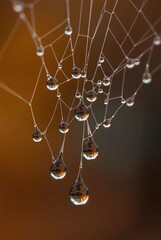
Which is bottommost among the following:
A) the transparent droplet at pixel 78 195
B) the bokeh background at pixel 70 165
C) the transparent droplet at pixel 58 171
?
the transparent droplet at pixel 78 195

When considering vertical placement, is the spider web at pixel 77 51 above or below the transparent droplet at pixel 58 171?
above

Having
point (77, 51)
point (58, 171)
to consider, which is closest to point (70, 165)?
point (77, 51)

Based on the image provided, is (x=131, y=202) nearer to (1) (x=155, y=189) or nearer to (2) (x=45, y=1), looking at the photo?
(1) (x=155, y=189)

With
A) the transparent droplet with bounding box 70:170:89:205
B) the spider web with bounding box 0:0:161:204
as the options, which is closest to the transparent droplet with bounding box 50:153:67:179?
the transparent droplet with bounding box 70:170:89:205

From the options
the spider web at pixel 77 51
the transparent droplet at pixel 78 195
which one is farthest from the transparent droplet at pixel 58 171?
the spider web at pixel 77 51

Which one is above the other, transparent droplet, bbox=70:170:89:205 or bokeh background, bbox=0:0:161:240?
bokeh background, bbox=0:0:161:240

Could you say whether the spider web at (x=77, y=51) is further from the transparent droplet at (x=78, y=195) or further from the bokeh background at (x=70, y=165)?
the transparent droplet at (x=78, y=195)

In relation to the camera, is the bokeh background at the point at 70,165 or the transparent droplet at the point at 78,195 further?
the bokeh background at the point at 70,165

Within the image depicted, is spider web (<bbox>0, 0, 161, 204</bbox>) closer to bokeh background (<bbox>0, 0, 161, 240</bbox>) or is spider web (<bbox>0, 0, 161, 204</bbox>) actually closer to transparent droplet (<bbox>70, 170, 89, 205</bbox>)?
bokeh background (<bbox>0, 0, 161, 240</bbox>)
